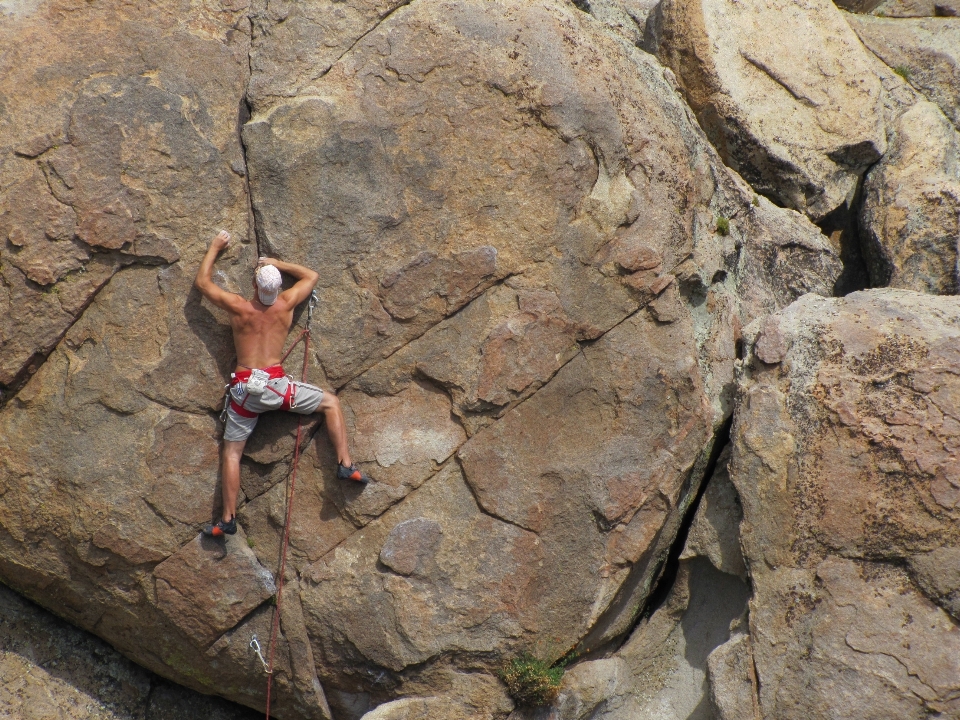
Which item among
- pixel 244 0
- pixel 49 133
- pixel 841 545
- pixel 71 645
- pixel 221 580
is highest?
pixel 244 0

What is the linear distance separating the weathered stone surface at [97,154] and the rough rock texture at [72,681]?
6.79ft

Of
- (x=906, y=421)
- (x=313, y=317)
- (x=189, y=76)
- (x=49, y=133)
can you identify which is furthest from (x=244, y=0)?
(x=906, y=421)

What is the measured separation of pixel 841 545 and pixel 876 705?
1.05 meters

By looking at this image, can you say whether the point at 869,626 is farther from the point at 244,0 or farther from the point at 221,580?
the point at 244,0

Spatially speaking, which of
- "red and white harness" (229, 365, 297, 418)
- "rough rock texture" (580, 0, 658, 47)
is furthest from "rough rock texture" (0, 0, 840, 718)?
"rough rock texture" (580, 0, 658, 47)

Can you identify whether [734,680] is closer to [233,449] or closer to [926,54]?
[233,449]

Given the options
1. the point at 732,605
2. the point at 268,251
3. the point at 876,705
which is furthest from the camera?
the point at 732,605

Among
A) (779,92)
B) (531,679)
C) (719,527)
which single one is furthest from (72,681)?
(779,92)

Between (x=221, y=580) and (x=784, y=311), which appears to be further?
(x=784, y=311)

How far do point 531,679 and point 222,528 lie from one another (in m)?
2.45

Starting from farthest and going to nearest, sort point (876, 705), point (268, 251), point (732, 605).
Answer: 1. point (732, 605)
2. point (268, 251)
3. point (876, 705)

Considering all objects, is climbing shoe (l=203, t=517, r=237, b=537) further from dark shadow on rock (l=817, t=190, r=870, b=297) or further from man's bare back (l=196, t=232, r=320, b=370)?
dark shadow on rock (l=817, t=190, r=870, b=297)

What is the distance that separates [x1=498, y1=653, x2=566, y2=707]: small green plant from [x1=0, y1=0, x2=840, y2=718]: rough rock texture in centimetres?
9

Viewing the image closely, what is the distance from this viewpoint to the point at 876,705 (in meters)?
5.73
